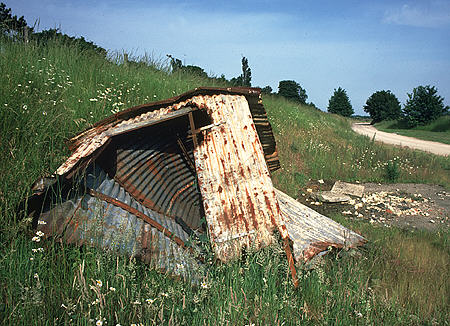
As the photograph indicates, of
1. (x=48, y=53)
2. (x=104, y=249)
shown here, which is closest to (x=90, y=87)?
(x=48, y=53)

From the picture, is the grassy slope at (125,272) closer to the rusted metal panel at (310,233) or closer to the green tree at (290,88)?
the rusted metal panel at (310,233)

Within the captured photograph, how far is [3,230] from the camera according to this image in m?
2.47

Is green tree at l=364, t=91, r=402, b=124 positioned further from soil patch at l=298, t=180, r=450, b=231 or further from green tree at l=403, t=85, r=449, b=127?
soil patch at l=298, t=180, r=450, b=231

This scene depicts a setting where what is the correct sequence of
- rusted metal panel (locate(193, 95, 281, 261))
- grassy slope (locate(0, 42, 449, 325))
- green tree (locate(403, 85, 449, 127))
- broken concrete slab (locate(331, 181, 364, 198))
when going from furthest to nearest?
1. green tree (locate(403, 85, 449, 127))
2. broken concrete slab (locate(331, 181, 364, 198))
3. rusted metal panel (locate(193, 95, 281, 261))
4. grassy slope (locate(0, 42, 449, 325))

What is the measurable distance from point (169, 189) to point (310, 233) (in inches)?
76.0

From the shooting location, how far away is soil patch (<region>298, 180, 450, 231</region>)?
593cm

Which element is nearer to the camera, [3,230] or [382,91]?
[3,230]

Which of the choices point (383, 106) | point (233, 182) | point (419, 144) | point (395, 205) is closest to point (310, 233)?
point (233, 182)

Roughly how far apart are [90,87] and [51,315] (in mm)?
4393

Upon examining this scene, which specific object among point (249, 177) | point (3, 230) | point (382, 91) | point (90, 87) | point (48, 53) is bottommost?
point (3, 230)

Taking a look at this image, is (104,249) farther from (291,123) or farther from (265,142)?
(291,123)

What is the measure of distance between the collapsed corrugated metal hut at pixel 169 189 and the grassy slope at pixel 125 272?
0.64 ft

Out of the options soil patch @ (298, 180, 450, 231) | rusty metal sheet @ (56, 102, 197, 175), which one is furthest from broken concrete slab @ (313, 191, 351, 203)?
rusty metal sheet @ (56, 102, 197, 175)

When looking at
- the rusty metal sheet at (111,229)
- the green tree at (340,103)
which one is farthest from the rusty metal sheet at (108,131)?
the green tree at (340,103)
